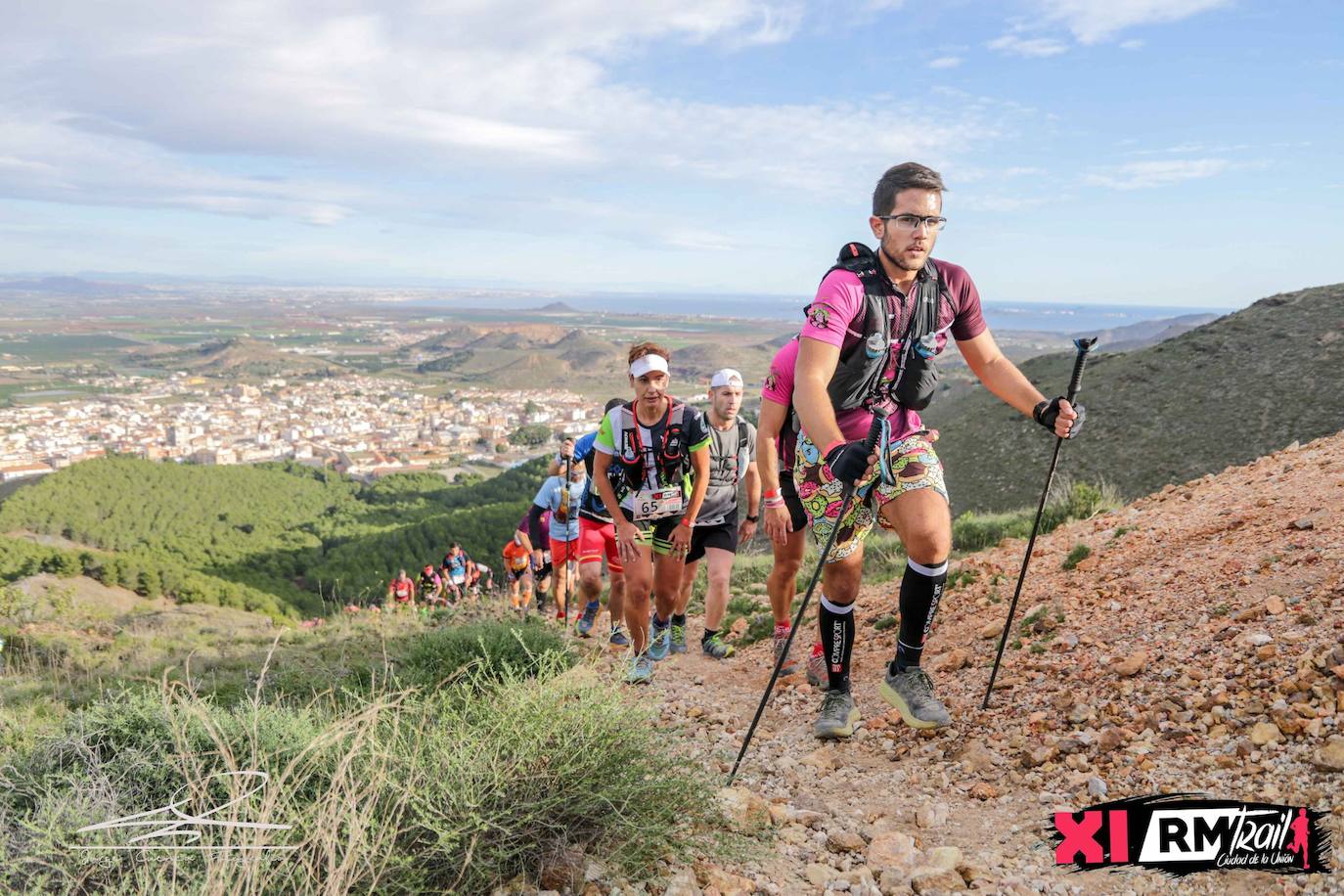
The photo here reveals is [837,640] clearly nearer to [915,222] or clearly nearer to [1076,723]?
[1076,723]

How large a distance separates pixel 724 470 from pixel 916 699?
2609 millimetres

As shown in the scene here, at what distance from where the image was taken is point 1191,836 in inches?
94.0

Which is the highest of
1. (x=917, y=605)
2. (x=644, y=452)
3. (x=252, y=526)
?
(x=644, y=452)

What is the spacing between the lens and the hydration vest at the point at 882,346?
3355 mm

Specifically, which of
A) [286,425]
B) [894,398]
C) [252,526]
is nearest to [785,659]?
[894,398]

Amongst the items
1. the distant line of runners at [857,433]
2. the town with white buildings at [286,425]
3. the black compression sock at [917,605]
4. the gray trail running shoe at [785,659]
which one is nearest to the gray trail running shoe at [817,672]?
the distant line of runners at [857,433]

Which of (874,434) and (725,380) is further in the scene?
(725,380)

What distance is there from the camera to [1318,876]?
6.86ft

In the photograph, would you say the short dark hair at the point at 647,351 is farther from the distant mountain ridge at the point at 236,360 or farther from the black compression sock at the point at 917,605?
the distant mountain ridge at the point at 236,360

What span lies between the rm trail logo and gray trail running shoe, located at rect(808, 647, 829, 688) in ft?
6.24

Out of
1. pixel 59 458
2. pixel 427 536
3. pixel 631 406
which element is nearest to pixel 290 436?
pixel 59 458

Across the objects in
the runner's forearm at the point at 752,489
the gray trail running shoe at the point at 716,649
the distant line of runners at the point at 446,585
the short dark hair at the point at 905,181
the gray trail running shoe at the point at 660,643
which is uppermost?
the short dark hair at the point at 905,181

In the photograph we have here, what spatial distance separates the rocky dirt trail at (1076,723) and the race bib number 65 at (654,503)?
1.09 meters

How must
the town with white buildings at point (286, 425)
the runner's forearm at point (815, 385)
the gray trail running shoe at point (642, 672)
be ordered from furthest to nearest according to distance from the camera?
the town with white buildings at point (286, 425) → the gray trail running shoe at point (642, 672) → the runner's forearm at point (815, 385)
